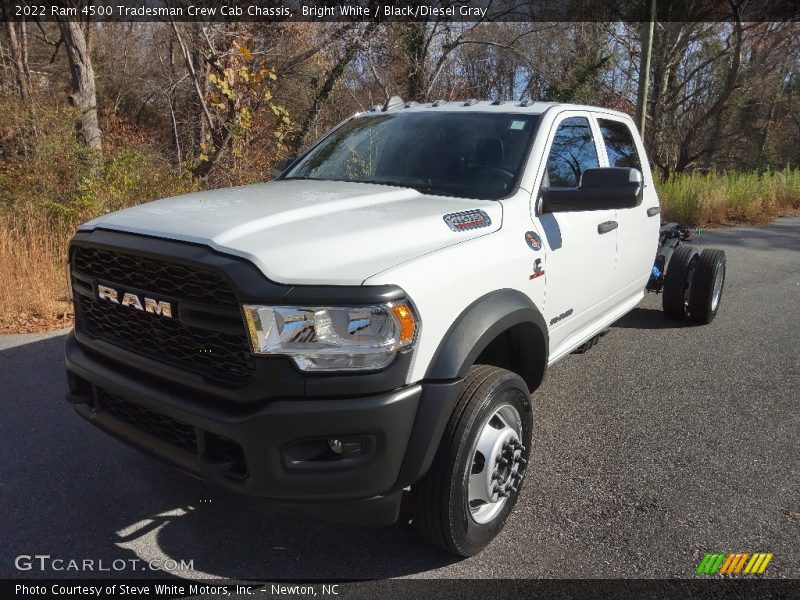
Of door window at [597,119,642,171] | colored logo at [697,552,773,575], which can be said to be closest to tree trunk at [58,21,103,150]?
door window at [597,119,642,171]

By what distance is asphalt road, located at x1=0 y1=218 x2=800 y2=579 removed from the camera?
8.73 ft

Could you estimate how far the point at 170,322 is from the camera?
2.40m

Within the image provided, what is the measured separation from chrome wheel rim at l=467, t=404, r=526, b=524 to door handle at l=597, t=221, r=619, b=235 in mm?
1525

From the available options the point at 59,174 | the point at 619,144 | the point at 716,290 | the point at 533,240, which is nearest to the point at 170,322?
the point at 533,240

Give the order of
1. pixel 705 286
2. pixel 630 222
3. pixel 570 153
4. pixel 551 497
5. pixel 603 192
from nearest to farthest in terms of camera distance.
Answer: pixel 603 192
pixel 551 497
pixel 570 153
pixel 630 222
pixel 705 286

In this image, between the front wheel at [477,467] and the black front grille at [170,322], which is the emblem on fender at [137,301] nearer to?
the black front grille at [170,322]

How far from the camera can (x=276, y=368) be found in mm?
2125

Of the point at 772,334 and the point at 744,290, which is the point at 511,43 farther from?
the point at 772,334

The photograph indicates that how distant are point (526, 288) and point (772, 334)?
4063 millimetres

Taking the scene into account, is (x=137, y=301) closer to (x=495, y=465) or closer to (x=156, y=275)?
(x=156, y=275)

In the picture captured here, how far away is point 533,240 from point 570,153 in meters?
1.03

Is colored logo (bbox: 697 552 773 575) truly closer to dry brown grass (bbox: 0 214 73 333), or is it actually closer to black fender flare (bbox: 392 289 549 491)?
black fender flare (bbox: 392 289 549 491)

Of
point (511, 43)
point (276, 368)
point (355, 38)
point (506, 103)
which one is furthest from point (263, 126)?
point (276, 368)

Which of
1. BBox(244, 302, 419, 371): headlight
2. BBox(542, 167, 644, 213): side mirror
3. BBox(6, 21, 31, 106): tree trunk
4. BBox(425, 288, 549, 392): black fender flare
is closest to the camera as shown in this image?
BBox(244, 302, 419, 371): headlight
